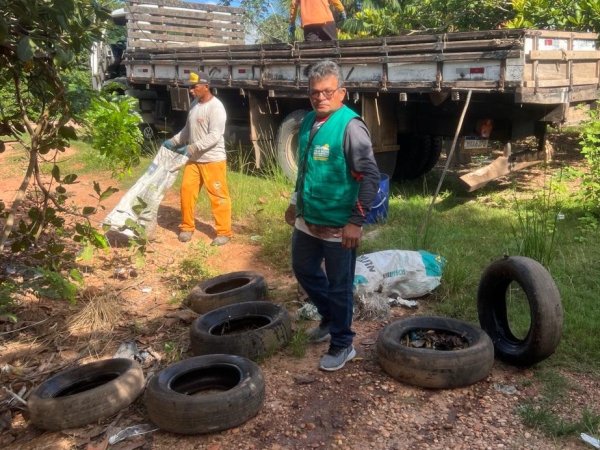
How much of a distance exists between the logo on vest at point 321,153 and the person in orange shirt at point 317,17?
18.1ft

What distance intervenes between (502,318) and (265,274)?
2376mm

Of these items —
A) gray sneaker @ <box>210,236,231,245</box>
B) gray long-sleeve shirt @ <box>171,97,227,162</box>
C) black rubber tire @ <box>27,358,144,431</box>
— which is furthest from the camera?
gray sneaker @ <box>210,236,231,245</box>

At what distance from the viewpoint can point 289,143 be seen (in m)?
8.60

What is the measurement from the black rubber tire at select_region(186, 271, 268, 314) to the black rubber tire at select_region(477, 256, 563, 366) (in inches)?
69.8

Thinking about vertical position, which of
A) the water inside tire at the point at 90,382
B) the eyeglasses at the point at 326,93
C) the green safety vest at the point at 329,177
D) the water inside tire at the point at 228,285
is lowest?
the water inside tire at the point at 90,382

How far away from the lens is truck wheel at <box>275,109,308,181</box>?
8453 mm

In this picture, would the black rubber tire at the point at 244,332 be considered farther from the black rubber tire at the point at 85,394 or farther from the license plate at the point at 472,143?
the license plate at the point at 472,143

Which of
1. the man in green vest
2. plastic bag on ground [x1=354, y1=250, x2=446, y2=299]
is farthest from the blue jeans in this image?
plastic bag on ground [x1=354, y1=250, x2=446, y2=299]

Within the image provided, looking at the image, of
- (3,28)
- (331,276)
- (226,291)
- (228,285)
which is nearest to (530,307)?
(331,276)

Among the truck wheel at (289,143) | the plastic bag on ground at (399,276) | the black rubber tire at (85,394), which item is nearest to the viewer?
the black rubber tire at (85,394)

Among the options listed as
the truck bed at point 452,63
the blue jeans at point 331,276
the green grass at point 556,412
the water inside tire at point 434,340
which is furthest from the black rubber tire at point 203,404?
the truck bed at point 452,63

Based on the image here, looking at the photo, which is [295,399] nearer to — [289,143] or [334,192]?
[334,192]

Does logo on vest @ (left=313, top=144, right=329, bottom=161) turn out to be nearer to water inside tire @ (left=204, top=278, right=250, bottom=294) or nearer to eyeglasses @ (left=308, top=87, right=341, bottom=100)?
eyeglasses @ (left=308, top=87, right=341, bottom=100)

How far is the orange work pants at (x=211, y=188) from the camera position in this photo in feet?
20.6
